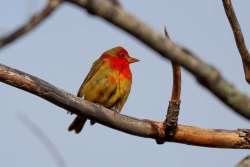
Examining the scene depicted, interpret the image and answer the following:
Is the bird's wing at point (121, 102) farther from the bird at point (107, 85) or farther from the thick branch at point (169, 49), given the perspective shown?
the thick branch at point (169, 49)

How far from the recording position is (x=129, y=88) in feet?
24.7

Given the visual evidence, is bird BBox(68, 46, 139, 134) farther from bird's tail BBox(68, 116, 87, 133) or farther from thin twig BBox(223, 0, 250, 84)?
thin twig BBox(223, 0, 250, 84)

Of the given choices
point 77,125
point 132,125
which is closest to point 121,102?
point 77,125

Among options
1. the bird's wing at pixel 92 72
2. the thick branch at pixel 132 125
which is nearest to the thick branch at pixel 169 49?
the thick branch at pixel 132 125

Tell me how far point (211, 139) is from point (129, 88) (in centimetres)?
268

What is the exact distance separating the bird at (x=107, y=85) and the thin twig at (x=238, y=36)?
3.79 m

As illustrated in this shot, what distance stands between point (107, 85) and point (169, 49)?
18.2 ft

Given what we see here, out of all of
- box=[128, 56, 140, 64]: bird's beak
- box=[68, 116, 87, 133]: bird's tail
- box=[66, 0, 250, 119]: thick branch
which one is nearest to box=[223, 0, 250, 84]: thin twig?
box=[66, 0, 250, 119]: thick branch

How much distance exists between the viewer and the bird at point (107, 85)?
24.0 feet

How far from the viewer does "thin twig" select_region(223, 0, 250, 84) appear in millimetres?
3412

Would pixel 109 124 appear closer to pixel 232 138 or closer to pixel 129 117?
pixel 129 117

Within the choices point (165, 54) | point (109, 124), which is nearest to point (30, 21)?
point (165, 54)

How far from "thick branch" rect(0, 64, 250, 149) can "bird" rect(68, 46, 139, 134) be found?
2127mm

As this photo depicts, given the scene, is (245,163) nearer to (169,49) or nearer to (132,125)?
(169,49)
